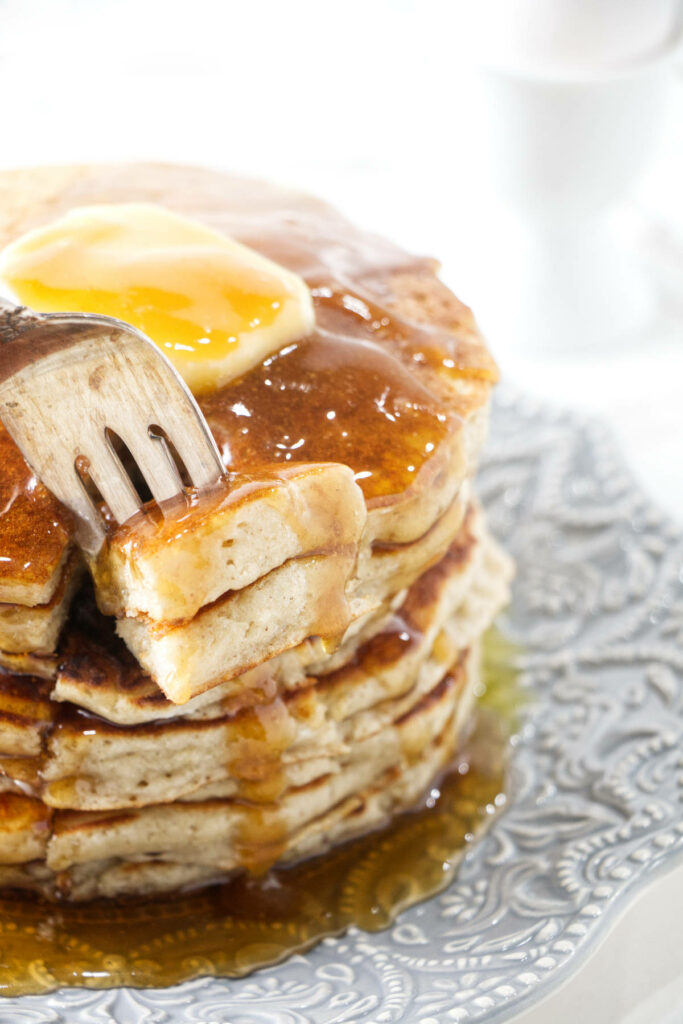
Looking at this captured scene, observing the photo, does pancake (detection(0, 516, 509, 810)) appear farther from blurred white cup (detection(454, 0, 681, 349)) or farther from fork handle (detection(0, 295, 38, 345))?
blurred white cup (detection(454, 0, 681, 349))

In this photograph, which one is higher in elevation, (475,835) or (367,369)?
(367,369)

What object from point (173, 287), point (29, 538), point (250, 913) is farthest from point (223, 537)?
point (250, 913)

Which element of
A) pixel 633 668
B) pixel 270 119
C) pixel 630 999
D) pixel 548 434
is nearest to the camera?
pixel 630 999

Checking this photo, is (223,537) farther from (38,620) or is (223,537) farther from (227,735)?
(227,735)

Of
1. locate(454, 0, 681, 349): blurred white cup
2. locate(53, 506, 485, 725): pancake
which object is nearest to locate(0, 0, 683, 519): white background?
locate(454, 0, 681, 349): blurred white cup

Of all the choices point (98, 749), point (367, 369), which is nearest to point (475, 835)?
point (98, 749)

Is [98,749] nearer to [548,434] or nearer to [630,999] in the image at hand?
[630,999]

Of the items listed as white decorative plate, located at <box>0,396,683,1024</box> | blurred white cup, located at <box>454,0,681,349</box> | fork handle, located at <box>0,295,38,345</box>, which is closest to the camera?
fork handle, located at <box>0,295,38,345</box>
